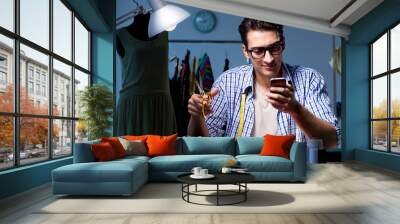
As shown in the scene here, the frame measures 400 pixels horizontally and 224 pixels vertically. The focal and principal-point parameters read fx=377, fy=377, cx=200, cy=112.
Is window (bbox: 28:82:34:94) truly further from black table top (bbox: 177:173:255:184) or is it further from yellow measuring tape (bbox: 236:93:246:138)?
yellow measuring tape (bbox: 236:93:246:138)

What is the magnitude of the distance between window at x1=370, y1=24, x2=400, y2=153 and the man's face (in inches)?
86.9

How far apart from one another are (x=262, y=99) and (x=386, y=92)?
8.64ft

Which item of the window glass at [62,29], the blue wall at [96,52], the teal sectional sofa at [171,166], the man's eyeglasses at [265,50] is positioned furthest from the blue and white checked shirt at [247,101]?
the window glass at [62,29]

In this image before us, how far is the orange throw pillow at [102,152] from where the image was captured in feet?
17.0

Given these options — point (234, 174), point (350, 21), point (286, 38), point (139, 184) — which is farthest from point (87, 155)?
point (350, 21)

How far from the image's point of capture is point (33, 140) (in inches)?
212

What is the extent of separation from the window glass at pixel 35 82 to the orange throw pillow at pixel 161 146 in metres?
1.68

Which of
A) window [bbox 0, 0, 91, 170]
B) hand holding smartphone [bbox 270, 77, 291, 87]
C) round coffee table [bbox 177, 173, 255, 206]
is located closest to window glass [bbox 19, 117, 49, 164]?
window [bbox 0, 0, 91, 170]

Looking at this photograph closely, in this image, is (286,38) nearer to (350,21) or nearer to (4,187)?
(350,21)

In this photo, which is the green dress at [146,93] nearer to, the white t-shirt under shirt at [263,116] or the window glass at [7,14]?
the white t-shirt under shirt at [263,116]

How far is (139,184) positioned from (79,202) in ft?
2.78

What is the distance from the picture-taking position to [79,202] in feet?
13.9

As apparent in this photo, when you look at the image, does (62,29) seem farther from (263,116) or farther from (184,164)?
(263,116)

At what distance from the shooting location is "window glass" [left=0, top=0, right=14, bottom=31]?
14.9 feet
